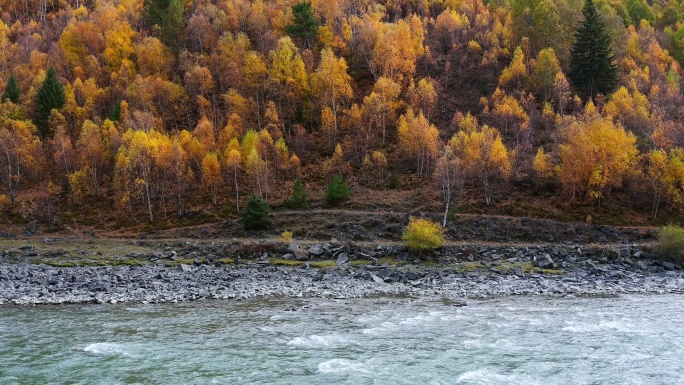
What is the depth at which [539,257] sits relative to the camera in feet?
163

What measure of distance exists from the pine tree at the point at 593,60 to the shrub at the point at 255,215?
55421mm

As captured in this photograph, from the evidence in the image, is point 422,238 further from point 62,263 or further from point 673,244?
point 62,263

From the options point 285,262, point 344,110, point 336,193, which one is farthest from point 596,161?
point 285,262

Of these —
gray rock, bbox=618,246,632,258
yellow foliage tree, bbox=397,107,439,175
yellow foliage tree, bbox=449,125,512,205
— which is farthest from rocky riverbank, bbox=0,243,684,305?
yellow foliage tree, bbox=397,107,439,175

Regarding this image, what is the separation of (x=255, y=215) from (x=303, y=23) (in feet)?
172

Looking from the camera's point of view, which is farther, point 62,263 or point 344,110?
point 344,110

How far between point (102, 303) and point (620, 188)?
196 feet

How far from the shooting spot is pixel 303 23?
329 feet

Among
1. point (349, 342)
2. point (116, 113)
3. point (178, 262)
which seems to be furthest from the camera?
point (116, 113)

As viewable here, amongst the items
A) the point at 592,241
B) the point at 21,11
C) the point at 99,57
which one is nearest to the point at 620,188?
the point at 592,241

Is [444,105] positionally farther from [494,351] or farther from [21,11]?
[21,11]

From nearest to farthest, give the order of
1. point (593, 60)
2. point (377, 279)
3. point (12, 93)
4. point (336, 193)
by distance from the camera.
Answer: point (377, 279) → point (336, 193) → point (593, 60) → point (12, 93)

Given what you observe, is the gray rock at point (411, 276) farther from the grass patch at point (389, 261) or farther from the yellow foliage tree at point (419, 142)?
the yellow foliage tree at point (419, 142)

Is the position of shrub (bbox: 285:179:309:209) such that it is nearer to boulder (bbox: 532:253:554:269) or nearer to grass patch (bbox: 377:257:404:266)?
grass patch (bbox: 377:257:404:266)
